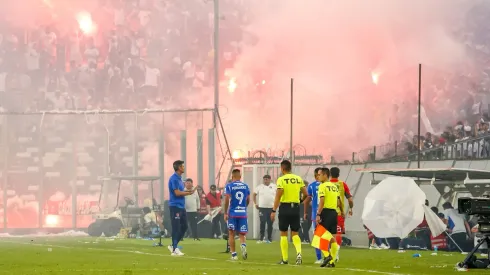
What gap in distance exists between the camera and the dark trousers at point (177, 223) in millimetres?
26375

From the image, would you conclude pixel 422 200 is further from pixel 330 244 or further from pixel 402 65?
pixel 402 65

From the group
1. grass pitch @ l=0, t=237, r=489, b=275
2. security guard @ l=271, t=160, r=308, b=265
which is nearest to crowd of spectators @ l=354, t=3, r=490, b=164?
grass pitch @ l=0, t=237, r=489, b=275

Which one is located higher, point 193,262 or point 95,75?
point 95,75

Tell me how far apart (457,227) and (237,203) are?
7.85 metres

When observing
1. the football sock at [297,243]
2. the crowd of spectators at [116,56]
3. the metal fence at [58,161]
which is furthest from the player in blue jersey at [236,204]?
the crowd of spectators at [116,56]

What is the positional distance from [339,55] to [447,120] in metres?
11.6

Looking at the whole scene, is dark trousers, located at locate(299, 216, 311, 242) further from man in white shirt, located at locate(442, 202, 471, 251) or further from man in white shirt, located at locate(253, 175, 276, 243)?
man in white shirt, located at locate(442, 202, 471, 251)

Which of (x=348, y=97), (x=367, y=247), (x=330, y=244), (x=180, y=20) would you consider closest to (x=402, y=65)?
(x=348, y=97)

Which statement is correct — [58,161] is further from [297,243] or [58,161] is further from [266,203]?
[297,243]

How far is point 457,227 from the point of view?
29.9 meters

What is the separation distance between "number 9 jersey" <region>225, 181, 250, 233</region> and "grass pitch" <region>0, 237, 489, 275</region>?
83 centimetres

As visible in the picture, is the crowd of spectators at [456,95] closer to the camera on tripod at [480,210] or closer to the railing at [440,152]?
the railing at [440,152]

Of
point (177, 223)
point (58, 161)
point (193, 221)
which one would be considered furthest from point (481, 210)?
point (58, 161)

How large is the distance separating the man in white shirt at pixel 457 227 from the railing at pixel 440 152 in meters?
4.26
